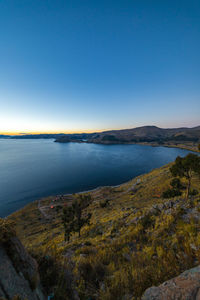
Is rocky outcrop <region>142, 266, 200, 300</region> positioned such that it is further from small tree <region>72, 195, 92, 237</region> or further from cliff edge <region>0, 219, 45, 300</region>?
small tree <region>72, 195, 92, 237</region>

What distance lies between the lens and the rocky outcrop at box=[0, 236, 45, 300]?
2398 millimetres

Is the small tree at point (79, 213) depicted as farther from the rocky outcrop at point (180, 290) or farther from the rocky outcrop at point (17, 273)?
the rocky outcrop at point (180, 290)

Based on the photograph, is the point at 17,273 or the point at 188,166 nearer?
the point at 17,273

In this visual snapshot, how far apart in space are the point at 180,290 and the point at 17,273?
3.90 meters

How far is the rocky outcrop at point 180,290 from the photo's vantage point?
245 cm

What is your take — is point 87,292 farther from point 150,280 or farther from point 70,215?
point 70,215

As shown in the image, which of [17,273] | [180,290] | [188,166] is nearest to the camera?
[180,290]

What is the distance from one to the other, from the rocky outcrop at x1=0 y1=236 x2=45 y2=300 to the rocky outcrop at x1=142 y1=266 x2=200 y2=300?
9.10 feet

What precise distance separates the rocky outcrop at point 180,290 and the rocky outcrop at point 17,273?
277cm

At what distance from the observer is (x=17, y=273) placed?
274 cm

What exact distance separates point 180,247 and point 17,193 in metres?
72.2

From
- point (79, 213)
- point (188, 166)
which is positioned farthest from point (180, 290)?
point (188, 166)

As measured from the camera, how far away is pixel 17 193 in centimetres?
5741

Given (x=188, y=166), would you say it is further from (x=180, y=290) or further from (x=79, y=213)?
(x=180, y=290)
